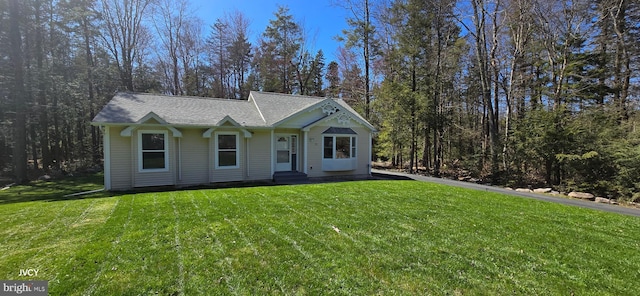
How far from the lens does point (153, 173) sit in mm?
9961

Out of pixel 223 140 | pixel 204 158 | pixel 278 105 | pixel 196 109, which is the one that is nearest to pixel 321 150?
pixel 278 105

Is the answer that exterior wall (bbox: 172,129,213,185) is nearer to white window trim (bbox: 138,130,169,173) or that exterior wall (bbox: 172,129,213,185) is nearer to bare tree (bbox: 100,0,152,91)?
white window trim (bbox: 138,130,169,173)

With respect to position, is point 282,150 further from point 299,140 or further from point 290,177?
point 290,177

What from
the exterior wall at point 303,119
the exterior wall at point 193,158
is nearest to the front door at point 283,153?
the exterior wall at point 303,119

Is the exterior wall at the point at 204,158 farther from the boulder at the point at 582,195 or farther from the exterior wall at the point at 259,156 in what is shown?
the boulder at the point at 582,195

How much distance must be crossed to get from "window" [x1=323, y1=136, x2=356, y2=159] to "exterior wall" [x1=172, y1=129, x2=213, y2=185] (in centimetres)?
550

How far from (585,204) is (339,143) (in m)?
9.43

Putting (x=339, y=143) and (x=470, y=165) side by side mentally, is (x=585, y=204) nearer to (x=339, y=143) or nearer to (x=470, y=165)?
(x=470, y=165)

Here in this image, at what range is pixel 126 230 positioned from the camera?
4543 millimetres

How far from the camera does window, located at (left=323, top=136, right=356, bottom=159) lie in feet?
43.5

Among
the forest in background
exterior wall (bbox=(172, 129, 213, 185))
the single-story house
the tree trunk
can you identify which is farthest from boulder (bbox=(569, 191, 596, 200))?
the tree trunk

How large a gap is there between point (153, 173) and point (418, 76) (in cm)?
1594

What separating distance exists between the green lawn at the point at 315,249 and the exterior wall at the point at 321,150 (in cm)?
636

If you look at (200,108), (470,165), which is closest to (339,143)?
(200,108)
